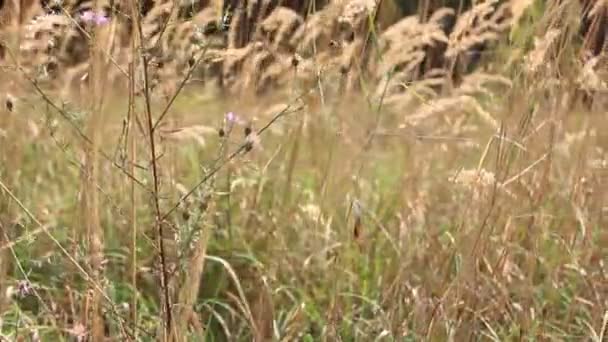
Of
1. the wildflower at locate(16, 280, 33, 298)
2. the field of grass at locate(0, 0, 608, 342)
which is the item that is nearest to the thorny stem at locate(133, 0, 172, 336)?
the field of grass at locate(0, 0, 608, 342)

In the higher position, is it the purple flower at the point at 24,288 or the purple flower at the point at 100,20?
the purple flower at the point at 100,20

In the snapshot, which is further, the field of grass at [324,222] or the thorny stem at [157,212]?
the field of grass at [324,222]

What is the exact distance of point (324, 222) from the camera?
1770 mm

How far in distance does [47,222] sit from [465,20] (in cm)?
98

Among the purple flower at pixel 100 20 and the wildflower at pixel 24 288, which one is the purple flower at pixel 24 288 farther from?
the purple flower at pixel 100 20

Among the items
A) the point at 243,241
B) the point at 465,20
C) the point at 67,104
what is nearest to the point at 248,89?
the point at 243,241

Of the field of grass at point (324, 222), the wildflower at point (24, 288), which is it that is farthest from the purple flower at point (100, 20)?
the wildflower at point (24, 288)

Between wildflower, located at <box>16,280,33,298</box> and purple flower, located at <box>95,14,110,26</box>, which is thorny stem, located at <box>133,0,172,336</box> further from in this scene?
wildflower, located at <box>16,280,33,298</box>

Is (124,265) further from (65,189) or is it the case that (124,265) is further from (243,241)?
(65,189)

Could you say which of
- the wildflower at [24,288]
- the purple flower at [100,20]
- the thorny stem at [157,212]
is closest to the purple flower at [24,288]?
the wildflower at [24,288]

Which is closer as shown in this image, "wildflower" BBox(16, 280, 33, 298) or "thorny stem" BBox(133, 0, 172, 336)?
"thorny stem" BBox(133, 0, 172, 336)

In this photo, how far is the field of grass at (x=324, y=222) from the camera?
121cm

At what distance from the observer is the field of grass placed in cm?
121

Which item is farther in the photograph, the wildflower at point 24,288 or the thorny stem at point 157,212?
the wildflower at point 24,288
